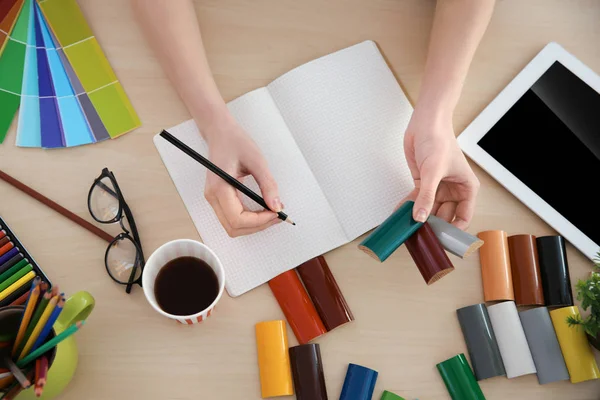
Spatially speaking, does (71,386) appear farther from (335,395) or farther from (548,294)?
(548,294)

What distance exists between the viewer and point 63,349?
0.67 m

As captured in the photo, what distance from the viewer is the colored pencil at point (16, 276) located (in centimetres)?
74

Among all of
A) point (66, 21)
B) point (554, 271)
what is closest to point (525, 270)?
point (554, 271)

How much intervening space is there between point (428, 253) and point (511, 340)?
20 cm

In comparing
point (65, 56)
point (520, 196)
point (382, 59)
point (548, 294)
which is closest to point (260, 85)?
point (382, 59)

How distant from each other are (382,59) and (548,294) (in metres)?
0.48

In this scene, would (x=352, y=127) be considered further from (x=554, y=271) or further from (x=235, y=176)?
(x=554, y=271)

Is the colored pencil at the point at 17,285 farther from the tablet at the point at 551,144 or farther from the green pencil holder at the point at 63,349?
the tablet at the point at 551,144

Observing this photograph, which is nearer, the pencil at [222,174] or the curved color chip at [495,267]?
the pencil at [222,174]

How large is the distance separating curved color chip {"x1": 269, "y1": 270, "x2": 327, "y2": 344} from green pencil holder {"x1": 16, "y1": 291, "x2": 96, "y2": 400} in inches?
10.5

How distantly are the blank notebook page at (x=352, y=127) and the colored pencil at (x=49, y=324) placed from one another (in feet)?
1.42

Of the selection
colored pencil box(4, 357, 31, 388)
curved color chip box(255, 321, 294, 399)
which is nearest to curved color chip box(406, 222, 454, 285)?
curved color chip box(255, 321, 294, 399)

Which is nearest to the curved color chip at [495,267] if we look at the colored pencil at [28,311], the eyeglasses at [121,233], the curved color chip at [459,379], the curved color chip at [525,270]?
the curved color chip at [525,270]

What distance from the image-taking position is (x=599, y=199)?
2.88ft
